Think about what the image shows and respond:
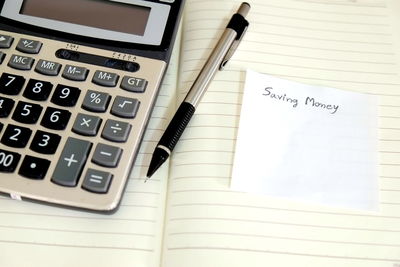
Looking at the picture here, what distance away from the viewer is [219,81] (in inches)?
15.9

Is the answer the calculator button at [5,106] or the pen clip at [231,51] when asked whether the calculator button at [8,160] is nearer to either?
the calculator button at [5,106]

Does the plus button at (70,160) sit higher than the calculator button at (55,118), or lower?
lower

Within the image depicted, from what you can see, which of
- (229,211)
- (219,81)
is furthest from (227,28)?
(229,211)

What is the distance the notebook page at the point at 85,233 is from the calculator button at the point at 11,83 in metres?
0.08

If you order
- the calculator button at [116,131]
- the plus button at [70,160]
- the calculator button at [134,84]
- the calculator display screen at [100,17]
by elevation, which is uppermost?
the calculator display screen at [100,17]

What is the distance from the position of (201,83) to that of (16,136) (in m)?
0.15

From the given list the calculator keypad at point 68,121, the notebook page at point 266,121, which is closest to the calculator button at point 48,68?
the calculator keypad at point 68,121

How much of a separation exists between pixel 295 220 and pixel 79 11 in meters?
0.24

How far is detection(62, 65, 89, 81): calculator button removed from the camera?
1.18 ft

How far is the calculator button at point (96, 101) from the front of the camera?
35 cm

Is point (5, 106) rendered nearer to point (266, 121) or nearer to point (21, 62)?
point (21, 62)

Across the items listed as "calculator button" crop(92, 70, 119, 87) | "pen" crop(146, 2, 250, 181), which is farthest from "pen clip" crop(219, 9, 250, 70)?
"calculator button" crop(92, 70, 119, 87)

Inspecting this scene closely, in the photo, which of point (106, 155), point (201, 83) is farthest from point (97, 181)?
point (201, 83)

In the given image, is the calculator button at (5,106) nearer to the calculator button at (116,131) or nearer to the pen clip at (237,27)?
the calculator button at (116,131)
